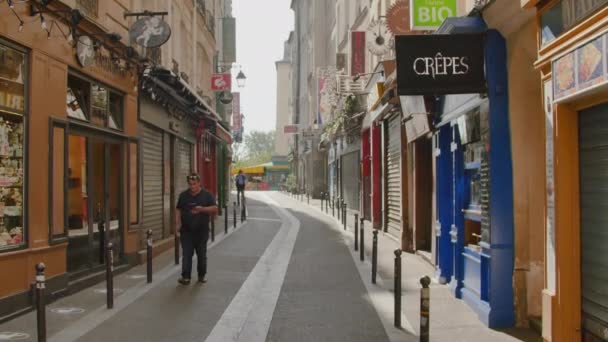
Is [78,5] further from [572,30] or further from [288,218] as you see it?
[288,218]

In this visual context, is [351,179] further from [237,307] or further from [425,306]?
[425,306]

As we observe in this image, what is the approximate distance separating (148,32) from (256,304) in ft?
20.2

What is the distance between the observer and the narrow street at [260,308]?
24.5 feet

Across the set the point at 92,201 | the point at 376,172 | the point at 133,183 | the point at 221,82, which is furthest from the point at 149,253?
the point at 221,82

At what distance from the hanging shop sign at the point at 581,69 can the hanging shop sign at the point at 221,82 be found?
20686 mm

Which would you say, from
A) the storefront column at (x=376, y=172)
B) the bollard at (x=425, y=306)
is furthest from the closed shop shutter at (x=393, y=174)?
the bollard at (x=425, y=306)

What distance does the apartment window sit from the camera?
1096 cm

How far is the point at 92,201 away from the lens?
1162cm

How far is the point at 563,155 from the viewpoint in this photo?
20.0 ft

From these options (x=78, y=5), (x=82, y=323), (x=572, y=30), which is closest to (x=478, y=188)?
(x=572, y=30)

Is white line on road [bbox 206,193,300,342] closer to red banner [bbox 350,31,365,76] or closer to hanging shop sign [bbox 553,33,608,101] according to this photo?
hanging shop sign [bbox 553,33,608,101]

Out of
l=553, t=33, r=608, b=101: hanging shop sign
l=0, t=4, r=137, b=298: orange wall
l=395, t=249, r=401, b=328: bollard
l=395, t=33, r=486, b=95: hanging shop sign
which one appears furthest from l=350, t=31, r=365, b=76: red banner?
l=553, t=33, r=608, b=101: hanging shop sign

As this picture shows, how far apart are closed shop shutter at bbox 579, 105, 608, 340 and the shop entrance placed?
764 centimetres

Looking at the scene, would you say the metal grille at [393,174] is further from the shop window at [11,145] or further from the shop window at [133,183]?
the shop window at [11,145]
